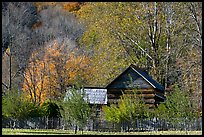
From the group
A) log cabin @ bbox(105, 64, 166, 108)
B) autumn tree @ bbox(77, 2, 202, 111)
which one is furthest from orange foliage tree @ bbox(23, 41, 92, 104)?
log cabin @ bbox(105, 64, 166, 108)

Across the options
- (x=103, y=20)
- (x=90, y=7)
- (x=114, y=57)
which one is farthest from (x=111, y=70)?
(x=90, y=7)

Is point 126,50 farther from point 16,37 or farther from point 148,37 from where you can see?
point 16,37

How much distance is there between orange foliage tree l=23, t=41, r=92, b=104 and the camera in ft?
171

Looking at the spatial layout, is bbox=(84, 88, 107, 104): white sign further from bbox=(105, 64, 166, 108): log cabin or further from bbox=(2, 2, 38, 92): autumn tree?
bbox=(2, 2, 38, 92): autumn tree

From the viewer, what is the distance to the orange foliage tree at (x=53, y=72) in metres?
52.2

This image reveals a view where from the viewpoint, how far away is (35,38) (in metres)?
65.2

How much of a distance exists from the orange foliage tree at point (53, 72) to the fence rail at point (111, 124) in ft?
63.9

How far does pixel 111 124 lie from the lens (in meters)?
30.0

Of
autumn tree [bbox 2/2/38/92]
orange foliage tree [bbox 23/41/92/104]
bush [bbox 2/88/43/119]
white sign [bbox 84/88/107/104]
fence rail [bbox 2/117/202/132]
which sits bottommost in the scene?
fence rail [bbox 2/117/202/132]

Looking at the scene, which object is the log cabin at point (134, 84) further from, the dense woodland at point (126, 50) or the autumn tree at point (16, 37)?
the autumn tree at point (16, 37)

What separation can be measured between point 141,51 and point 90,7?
23.5 feet

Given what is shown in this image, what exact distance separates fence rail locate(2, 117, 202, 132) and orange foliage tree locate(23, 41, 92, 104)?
63.9 ft

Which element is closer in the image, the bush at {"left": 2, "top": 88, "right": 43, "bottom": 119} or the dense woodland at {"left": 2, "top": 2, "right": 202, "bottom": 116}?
the bush at {"left": 2, "top": 88, "right": 43, "bottom": 119}

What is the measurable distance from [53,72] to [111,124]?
24647 mm
